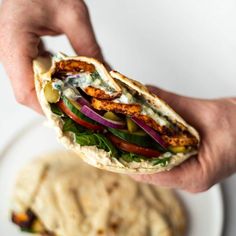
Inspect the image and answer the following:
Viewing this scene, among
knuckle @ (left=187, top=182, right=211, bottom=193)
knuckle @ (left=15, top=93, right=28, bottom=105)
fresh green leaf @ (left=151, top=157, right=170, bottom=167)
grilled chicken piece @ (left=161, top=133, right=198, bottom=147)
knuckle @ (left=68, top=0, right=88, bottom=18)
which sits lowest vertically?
knuckle @ (left=187, top=182, right=211, bottom=193)

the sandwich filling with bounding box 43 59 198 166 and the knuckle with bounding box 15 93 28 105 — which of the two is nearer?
the sandwich filling with bounding box 43 59 198 166

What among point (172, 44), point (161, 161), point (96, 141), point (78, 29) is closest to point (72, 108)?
point (96, 141)

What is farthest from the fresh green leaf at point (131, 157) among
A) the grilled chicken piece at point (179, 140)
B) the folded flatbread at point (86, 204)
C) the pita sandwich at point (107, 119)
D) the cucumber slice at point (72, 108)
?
the folded flatbread at point (86, 204)

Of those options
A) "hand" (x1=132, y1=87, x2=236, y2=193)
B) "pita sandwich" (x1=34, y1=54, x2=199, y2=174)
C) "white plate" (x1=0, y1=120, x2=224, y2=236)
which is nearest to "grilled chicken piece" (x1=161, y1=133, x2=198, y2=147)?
"pita sandwich" (x1=34, y1=54, x2=199, y2=174)

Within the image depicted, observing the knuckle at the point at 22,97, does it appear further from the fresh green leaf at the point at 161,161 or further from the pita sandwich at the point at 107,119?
the fresh green leaf at the point at 161,161

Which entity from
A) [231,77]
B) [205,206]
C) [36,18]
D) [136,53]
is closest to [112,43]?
[136,53]

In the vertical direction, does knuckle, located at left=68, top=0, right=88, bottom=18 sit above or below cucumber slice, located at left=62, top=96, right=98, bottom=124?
above

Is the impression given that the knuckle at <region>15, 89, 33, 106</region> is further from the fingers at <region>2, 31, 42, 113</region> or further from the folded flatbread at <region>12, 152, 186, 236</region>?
the folded flatbread at <region>12, 152, 186, 236</region>
